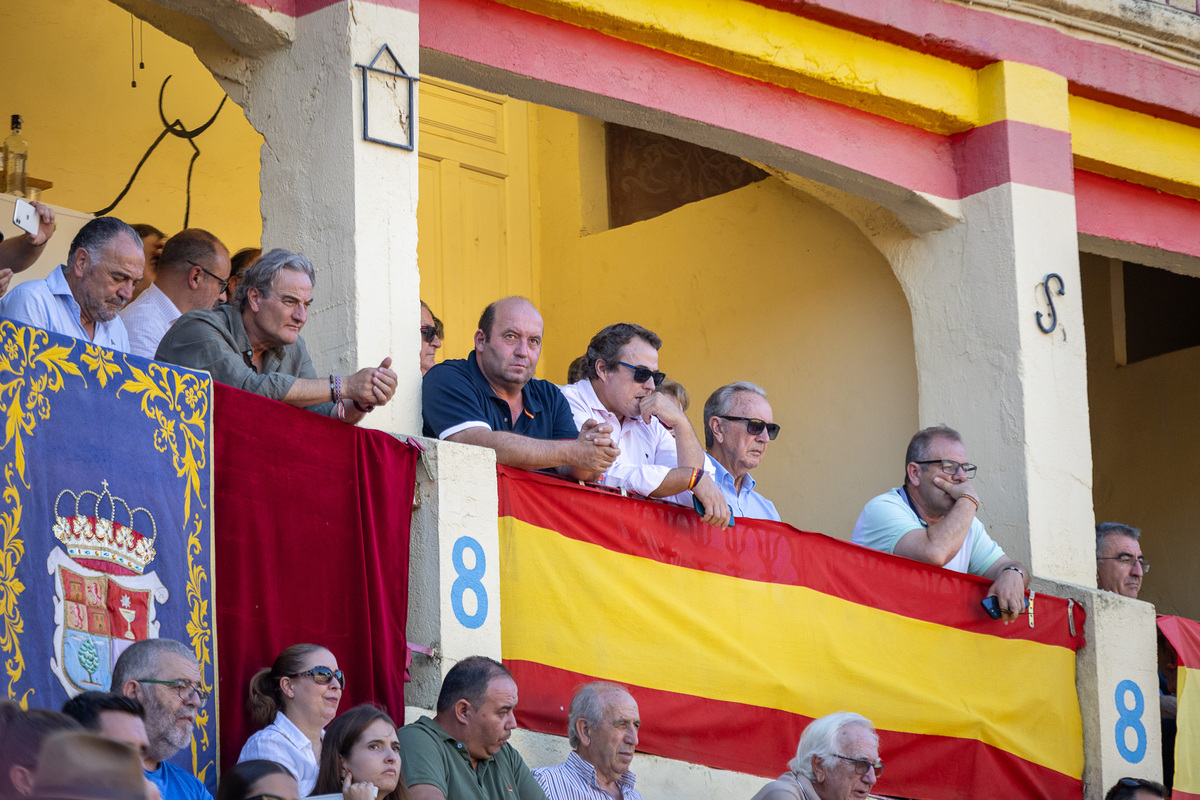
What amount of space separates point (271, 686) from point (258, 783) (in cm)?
74

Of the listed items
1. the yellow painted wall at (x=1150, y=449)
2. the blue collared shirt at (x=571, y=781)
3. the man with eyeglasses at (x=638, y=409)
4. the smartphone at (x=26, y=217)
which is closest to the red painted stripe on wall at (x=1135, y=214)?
the yellow painted wall at (x=1150, y=449)

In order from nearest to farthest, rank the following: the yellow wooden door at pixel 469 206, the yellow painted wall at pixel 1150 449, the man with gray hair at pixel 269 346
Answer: the man with gray hair at pixel 269 346 < the yellow wooden door at pixel 469 206 < the yellow painted wall at pixel 1150 449

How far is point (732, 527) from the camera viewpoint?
6.01 meters

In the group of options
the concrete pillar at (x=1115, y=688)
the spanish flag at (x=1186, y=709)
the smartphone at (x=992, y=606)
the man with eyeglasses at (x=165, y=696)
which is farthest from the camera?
the spanish flag at (x=1186, y=709)

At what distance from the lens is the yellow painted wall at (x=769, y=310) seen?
8305mm

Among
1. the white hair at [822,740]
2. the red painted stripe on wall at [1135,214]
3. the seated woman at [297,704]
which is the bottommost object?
the white hair at [822,740]

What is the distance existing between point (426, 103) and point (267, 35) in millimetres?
3506

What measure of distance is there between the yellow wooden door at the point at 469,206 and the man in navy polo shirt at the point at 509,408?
3.62 metres

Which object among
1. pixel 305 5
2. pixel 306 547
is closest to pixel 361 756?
pixel 306 547

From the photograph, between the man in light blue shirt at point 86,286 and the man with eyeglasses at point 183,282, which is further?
the man with eyeglasses at point 183,282

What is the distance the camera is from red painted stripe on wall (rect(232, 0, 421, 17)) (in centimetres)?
591

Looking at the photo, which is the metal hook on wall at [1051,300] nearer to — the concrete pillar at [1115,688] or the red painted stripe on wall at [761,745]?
the concrete pillar at [1115,688]

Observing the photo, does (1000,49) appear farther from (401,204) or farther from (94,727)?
(94,727)

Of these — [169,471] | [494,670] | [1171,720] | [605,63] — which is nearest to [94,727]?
[169,471]
